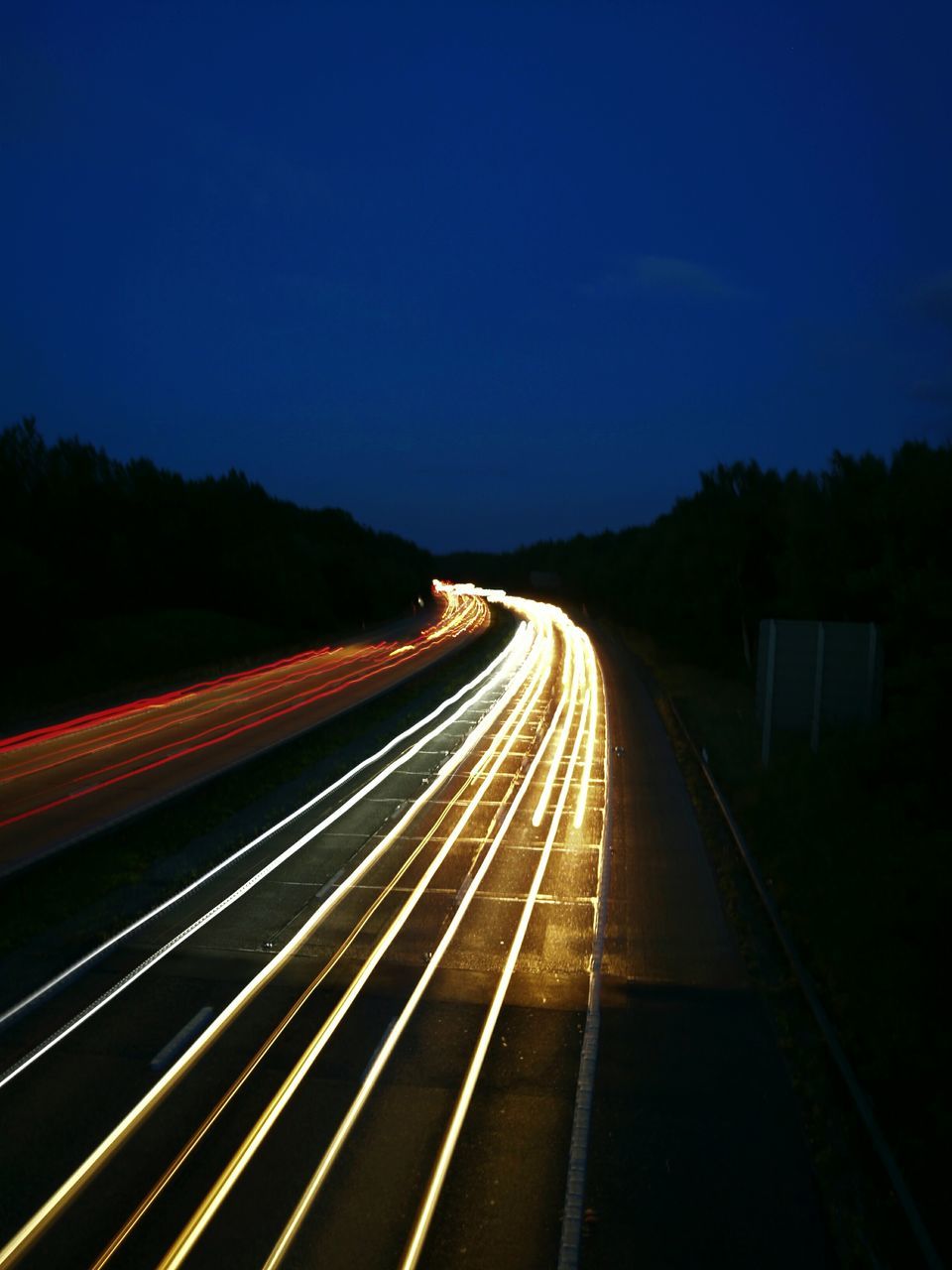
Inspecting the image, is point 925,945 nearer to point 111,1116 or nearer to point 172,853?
point 111,1116

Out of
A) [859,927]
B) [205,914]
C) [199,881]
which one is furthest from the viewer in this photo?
[199,881]

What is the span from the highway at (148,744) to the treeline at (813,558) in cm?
1313

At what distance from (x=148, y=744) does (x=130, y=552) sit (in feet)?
130

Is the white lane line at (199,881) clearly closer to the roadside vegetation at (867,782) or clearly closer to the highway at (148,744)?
the highway at (148,744)

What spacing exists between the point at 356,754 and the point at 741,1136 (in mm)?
17811

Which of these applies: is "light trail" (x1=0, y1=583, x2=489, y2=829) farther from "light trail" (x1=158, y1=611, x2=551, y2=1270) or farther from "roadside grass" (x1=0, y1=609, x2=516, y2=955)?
"light trail" (x1=158, y1=611, x2=551, y2=1270)

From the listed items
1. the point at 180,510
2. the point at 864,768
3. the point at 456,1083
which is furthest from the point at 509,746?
the point at 180,510

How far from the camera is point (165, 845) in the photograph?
1605cm

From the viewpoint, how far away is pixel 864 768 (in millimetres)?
17516

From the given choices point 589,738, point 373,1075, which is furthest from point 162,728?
point 373,1075

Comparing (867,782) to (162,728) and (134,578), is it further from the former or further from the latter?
(134,578)

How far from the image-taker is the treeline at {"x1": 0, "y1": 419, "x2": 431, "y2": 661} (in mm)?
48281

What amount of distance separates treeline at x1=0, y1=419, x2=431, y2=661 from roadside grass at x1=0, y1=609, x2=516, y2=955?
25.7 m

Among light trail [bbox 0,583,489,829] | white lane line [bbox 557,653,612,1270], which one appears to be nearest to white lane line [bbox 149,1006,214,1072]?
white lane line [bbox 557,653,612,1270]
